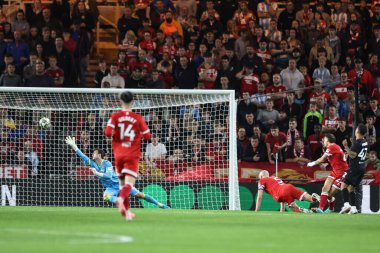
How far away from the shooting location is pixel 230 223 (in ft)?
48.5

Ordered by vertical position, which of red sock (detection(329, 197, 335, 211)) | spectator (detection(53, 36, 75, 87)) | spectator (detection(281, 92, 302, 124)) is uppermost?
spectator (detection(53, 36, 75, 87))

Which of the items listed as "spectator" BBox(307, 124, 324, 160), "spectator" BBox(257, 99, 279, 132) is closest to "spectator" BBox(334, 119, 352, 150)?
"spectator" BBox(307, 124, 324, 160)

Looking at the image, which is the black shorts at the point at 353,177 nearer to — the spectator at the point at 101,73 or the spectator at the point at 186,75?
the spectator at the point at 186,75

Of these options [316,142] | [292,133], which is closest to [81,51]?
[292,133]

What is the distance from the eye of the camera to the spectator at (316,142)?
75.9 feet

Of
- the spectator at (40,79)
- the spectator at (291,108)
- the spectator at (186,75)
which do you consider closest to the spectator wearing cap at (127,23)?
the spectator at (186,75)

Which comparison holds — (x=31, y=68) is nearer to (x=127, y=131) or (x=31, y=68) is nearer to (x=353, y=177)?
(x=353, y=177)

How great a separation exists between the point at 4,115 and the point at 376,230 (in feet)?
34.1

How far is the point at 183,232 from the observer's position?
507 inches

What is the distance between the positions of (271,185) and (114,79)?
6.03 meters

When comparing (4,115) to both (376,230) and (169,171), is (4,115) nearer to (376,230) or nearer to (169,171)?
(169,171)

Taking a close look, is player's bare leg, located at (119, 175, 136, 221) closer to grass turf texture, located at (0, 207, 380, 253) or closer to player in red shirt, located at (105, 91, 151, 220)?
player in red shirt, located at (105, 91, 151, 220)

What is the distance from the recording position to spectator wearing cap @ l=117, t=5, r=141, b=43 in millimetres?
26438

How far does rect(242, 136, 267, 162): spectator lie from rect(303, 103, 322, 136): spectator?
144 centimetres
